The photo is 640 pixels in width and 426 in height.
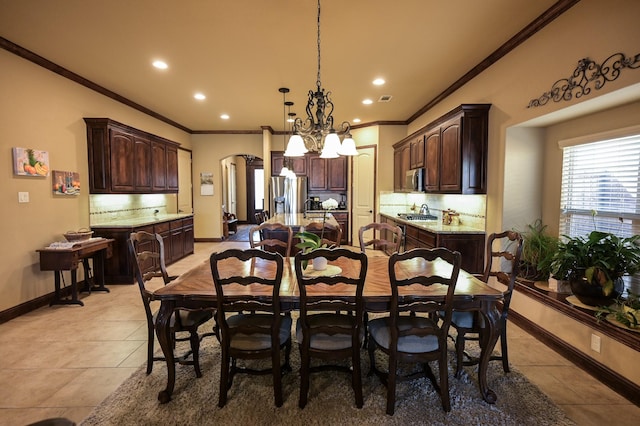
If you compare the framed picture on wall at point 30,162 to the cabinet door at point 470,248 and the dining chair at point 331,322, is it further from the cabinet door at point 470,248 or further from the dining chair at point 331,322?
the cabinet door at point 470,248

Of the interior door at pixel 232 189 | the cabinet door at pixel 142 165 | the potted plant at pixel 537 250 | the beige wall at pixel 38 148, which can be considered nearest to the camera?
the potted plant at pixel 537 250

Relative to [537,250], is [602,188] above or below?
above

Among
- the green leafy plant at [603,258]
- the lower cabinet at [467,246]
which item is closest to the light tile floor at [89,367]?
the green leafy plant at [603,258]

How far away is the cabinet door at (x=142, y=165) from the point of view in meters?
5.04

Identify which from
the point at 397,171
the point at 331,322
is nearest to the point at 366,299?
the point at 331,322

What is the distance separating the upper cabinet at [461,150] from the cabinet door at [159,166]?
15.8 ft

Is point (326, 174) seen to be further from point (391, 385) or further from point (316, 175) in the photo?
point (391, 385)

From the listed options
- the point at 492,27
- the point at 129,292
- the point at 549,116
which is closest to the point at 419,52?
the point at 492,27

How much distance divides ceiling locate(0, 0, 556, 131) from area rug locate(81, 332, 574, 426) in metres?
3.02

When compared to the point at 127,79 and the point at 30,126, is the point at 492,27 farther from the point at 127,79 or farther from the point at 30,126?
the point at 30,126

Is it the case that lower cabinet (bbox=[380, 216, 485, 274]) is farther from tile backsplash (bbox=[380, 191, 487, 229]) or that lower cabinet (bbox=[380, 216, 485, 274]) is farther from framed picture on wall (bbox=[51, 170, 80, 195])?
framed picture on wall (bbox=[51, 170, 80, 195])

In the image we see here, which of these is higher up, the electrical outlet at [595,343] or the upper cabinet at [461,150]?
the upper cabinet at [461,150]

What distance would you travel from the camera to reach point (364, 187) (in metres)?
7.16

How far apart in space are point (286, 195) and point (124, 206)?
3434 millimetres
